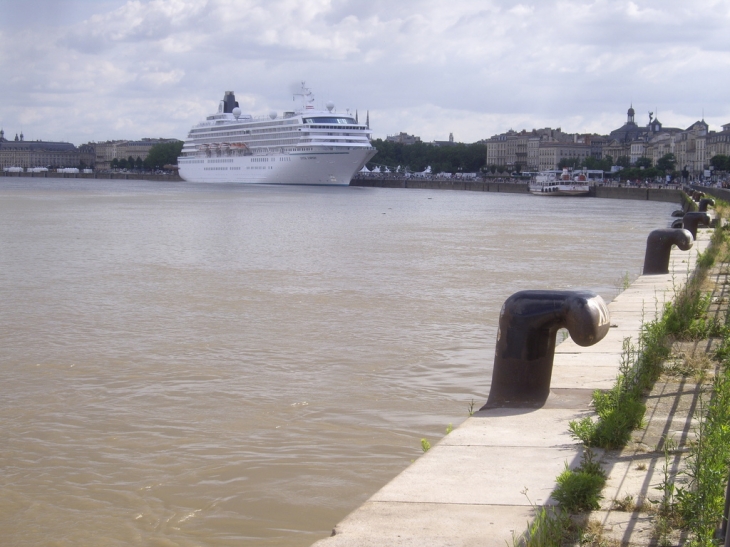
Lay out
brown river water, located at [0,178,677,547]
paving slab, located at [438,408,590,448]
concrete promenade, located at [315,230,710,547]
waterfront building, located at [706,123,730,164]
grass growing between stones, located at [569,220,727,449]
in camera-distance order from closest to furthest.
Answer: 1. concrete promenade, located at [315,230,710,547]
2. grass growing between stones, located at [569,220,727,449]
3. paving slab, located at [438,408,590,448]
4. brown river water, located at [0,178,677,547]
5. waterfront building, located at [706,123,730,164]

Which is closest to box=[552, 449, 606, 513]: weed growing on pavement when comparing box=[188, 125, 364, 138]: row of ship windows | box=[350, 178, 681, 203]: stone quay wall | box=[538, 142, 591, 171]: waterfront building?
box=[350, 178, 681, 203]: stone quay wall

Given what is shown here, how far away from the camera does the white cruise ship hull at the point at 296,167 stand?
10725 cm

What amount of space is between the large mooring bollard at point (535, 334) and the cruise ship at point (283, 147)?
10019 centimetres

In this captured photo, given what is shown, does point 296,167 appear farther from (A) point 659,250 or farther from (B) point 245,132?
(A) point 659,250

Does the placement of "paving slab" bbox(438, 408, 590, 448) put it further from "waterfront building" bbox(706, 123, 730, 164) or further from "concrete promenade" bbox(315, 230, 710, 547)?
"waterfront building" bbox(706, 123, 730, 164)

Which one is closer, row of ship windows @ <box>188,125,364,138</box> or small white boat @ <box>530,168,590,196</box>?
small white boat @ <box>530,168,590,196</box>

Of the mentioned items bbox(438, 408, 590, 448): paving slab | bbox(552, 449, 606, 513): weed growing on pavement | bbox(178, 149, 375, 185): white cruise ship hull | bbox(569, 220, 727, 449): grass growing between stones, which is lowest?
bbox(438, 408, 590, 448): paving slab

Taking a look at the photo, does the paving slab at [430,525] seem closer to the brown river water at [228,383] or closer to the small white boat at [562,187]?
the brown river water at [228,383]

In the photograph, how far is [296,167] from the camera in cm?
10956

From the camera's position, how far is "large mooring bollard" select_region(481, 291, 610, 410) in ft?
20.2

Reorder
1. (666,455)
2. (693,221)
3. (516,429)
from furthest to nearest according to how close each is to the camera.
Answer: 1. (693,221)
2. (516,429)
3. (666,455)

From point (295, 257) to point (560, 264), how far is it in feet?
20.9

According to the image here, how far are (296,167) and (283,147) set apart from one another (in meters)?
3.40

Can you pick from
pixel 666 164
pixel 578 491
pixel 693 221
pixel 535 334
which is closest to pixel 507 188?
pixel 666 164
